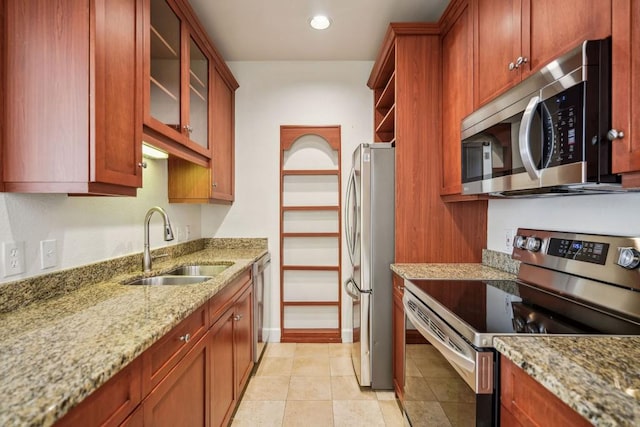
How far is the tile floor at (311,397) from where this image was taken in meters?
1.88

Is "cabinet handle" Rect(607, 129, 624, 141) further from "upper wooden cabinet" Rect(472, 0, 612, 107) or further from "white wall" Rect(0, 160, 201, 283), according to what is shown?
"white wall" Rect(0, 160, 201, 283)

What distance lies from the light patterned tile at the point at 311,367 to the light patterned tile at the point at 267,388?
0.46 ft

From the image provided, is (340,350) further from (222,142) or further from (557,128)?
(557,128)

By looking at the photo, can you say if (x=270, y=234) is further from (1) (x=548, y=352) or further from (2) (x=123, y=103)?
(1) (x=548, y=352)

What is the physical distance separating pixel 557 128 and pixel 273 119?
2457 mm

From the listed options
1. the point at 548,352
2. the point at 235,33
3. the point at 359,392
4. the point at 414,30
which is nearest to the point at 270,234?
the point at 359,392

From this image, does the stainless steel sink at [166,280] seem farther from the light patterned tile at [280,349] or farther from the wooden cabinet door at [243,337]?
the light patterned tile at [280,349]

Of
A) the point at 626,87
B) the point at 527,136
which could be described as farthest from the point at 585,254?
the point at 626,87

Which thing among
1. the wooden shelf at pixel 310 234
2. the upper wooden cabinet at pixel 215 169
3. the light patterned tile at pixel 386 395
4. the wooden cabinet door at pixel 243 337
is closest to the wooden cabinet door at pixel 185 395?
the wooden cabinet door at pixel 243 337

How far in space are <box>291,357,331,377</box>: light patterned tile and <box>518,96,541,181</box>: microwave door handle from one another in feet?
6.64

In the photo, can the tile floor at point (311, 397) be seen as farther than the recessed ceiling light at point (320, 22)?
No

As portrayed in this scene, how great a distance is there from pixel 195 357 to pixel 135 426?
42 centimetres

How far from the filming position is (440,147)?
2.09m

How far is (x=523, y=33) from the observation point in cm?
129
